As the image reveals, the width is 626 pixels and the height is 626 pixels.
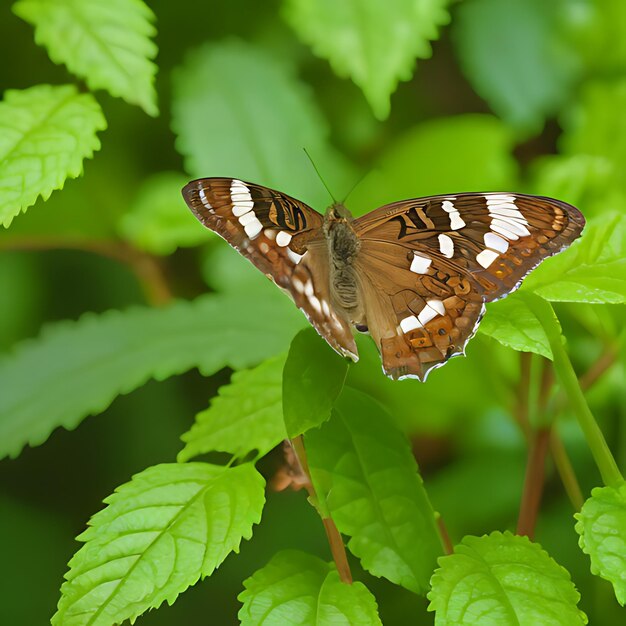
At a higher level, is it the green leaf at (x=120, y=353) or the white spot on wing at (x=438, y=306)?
the white spot on wing at (x=438, y=306)

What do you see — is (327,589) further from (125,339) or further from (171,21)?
(171,21)

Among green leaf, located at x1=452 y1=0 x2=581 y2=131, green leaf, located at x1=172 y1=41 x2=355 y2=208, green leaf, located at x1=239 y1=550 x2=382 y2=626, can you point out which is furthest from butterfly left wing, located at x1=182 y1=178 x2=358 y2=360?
green leaf, located at x1=452 y1=0 x2=581 y2=131

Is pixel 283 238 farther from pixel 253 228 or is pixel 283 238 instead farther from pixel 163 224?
pixel 163 224

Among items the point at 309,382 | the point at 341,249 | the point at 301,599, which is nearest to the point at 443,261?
the point at 341,249

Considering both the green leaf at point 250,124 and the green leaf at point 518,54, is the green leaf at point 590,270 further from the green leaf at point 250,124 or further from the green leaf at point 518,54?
the green leaf at point 518,54

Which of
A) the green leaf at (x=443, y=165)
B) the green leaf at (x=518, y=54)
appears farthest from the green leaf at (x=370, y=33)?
the green leaf at (x=518, y=54)

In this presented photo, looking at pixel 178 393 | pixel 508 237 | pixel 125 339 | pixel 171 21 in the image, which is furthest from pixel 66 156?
pixel 171 21
